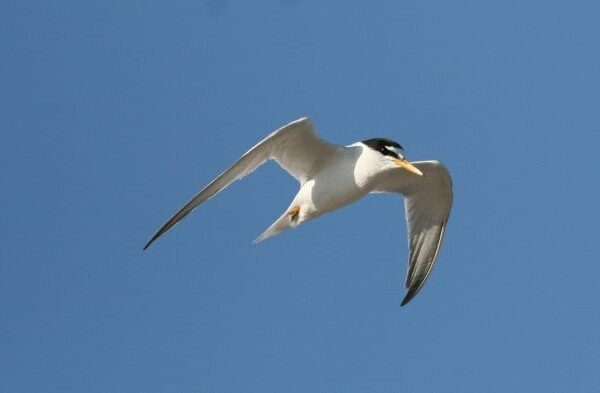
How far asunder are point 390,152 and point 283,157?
47.8 inches

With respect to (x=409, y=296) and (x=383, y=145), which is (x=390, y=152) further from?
(x=409, y=296)

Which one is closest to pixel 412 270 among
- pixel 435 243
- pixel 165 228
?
pixel 435 243

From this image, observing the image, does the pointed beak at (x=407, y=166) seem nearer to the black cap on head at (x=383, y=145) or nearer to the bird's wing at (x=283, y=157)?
the black cap on head at (x=383, y=145)

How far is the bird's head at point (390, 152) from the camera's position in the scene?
41.6 ft

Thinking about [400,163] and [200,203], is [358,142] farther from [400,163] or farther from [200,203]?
[200,203]

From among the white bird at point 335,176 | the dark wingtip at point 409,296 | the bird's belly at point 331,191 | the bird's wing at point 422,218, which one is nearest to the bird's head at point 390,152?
the white bird at point 335,176

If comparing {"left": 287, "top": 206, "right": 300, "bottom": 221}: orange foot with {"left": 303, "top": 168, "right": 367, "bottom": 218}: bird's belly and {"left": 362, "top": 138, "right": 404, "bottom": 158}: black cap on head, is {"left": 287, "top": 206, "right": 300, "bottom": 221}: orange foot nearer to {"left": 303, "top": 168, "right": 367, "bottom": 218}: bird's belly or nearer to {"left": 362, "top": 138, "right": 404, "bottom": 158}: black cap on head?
{"left": 303, "top": 168, "right": 367, "bottom": 218}: bird's belly

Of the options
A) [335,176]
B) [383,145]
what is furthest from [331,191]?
[383,145]

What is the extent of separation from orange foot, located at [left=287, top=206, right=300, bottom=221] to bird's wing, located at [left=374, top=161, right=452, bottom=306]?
45.8 inches

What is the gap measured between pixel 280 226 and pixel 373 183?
1.26 meters

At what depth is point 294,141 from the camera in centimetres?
1262

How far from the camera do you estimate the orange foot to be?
13.2 meters

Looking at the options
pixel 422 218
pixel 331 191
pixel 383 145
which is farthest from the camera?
pixel 422 218

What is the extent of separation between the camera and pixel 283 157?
12891mm
